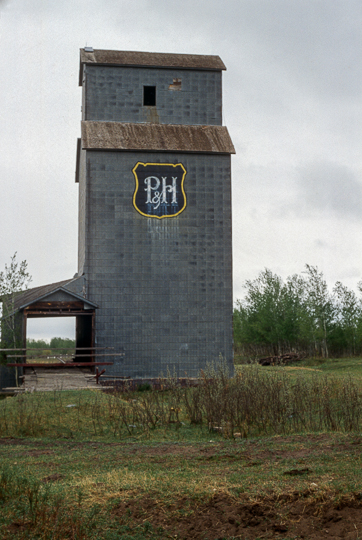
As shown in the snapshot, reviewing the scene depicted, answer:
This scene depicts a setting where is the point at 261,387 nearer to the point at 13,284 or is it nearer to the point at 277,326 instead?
the point at 13,284

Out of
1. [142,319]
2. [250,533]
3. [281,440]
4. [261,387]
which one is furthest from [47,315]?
[250,533]

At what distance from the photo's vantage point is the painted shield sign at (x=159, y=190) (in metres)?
27.1

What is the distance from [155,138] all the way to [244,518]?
76.1 ft

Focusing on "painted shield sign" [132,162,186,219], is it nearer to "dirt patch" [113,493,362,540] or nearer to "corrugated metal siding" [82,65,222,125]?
"corrugated metal siding" [82,65,222,125]

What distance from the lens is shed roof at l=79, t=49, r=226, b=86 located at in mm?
28422

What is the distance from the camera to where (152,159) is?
27.5 meters

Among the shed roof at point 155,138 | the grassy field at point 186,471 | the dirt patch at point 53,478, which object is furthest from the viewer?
the shed roof at point 155,138

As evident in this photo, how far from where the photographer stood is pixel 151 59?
29.2 meters

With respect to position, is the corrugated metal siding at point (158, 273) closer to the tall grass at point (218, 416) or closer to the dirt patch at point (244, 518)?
the tall grass at point (218, 416)

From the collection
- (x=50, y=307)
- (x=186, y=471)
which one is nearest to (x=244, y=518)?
(x=186, y=471)

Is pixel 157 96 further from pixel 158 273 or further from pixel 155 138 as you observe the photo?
pixel 158 273

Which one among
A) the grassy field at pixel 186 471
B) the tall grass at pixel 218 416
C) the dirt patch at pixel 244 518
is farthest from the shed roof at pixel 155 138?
the dirt patch at pixel 244 518

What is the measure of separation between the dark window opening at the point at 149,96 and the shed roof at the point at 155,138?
1.38m

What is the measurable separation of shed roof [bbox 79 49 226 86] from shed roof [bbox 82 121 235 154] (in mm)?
3060
